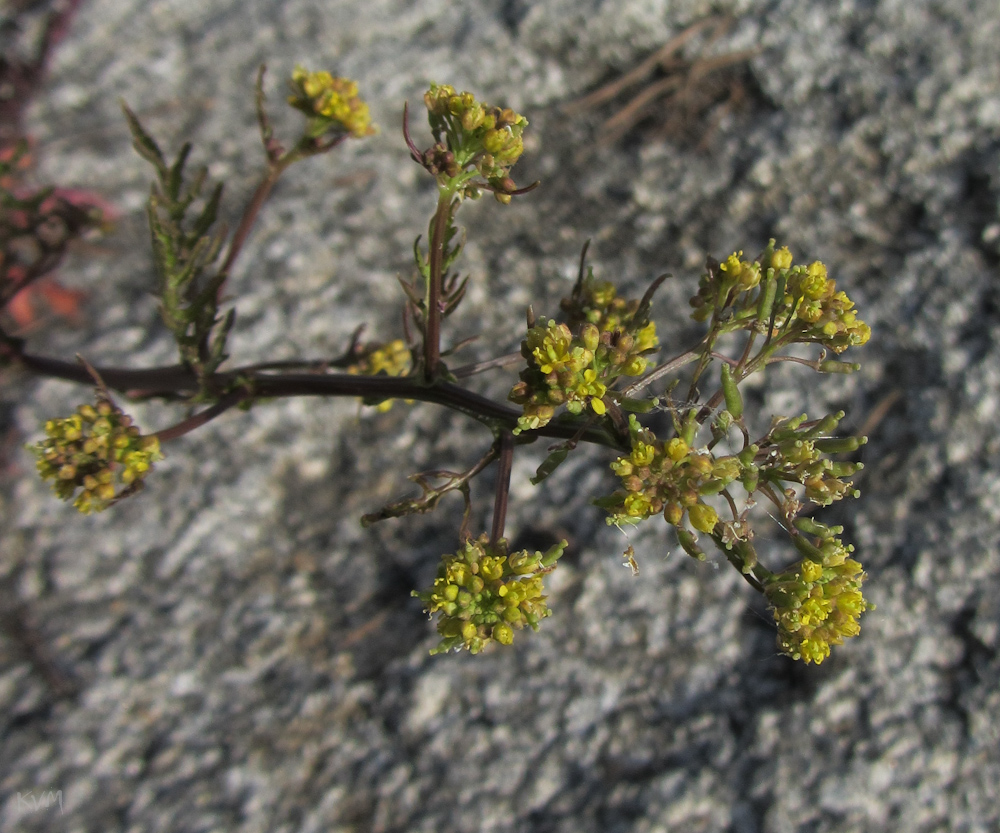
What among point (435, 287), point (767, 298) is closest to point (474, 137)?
point (435, 287)

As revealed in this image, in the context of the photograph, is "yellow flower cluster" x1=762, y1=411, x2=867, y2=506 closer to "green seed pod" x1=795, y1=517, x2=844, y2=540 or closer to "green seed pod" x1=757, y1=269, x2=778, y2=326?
"green seed pod" x1=795, y1=517, x2=844, y2=540

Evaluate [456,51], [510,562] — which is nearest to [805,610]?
[510,562]

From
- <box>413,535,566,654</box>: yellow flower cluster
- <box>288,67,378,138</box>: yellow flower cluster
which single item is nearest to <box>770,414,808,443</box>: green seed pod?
<box>413,535,566,654</box>: yellow flower cluster

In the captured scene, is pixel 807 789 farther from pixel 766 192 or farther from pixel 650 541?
pixel 766 192

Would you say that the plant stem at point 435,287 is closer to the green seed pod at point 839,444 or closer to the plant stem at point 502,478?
the plant stem at point 502,478

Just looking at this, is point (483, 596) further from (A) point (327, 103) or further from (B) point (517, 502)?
(B) point (517, 502)
